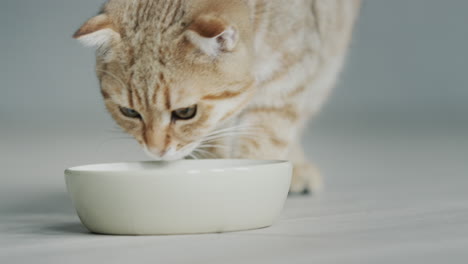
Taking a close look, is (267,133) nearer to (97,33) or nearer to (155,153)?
(155,153)

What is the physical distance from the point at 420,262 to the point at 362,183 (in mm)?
1447

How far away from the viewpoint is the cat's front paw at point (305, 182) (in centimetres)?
283

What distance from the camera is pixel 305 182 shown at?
2.84 m

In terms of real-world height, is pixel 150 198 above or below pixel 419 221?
above

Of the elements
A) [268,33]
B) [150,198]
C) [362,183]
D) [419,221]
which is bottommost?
[362,183]

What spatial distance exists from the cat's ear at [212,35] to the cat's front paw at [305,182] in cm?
80

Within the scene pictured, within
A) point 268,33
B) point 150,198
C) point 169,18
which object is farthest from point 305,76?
point 150,198

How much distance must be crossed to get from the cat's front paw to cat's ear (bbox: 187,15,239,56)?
80 centimetres

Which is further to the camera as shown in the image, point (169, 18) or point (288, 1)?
point (288, 1)

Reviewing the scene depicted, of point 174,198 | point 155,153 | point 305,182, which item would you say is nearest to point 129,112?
point 155,153

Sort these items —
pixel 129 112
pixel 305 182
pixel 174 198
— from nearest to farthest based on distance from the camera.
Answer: pixel 174 198 → pixel 129 112 → pixel 305 182

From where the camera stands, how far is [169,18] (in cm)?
219

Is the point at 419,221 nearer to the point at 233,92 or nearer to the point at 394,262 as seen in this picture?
the point at 394,262

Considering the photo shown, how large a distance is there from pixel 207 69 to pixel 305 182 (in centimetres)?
83
